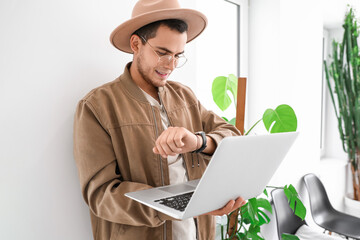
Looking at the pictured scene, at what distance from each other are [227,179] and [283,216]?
5.30 feet

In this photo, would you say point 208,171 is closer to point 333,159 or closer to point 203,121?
point 203,121

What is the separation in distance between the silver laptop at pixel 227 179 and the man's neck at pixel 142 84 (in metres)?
0.34

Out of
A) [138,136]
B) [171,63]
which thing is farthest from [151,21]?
[138,136]

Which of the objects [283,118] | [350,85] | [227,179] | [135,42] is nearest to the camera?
[227,179]

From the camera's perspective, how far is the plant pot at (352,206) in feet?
9.30

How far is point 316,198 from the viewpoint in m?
2.41

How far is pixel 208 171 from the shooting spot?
1.92ft

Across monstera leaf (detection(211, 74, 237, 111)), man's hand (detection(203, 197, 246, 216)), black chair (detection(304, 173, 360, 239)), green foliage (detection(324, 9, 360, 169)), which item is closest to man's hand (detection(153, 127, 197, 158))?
man's hand (detection(203, 197, 246, 216))

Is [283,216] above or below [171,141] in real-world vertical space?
below

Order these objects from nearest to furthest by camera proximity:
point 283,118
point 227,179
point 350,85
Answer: point 227,179
point 283,118
point 350,85

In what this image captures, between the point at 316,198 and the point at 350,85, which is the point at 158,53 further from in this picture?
the point at 350,85

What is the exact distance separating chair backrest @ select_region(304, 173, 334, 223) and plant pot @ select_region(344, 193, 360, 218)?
0.60 m

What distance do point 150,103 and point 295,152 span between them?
→ 5.56ft

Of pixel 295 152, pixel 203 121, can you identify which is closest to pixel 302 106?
pixel 295 152
